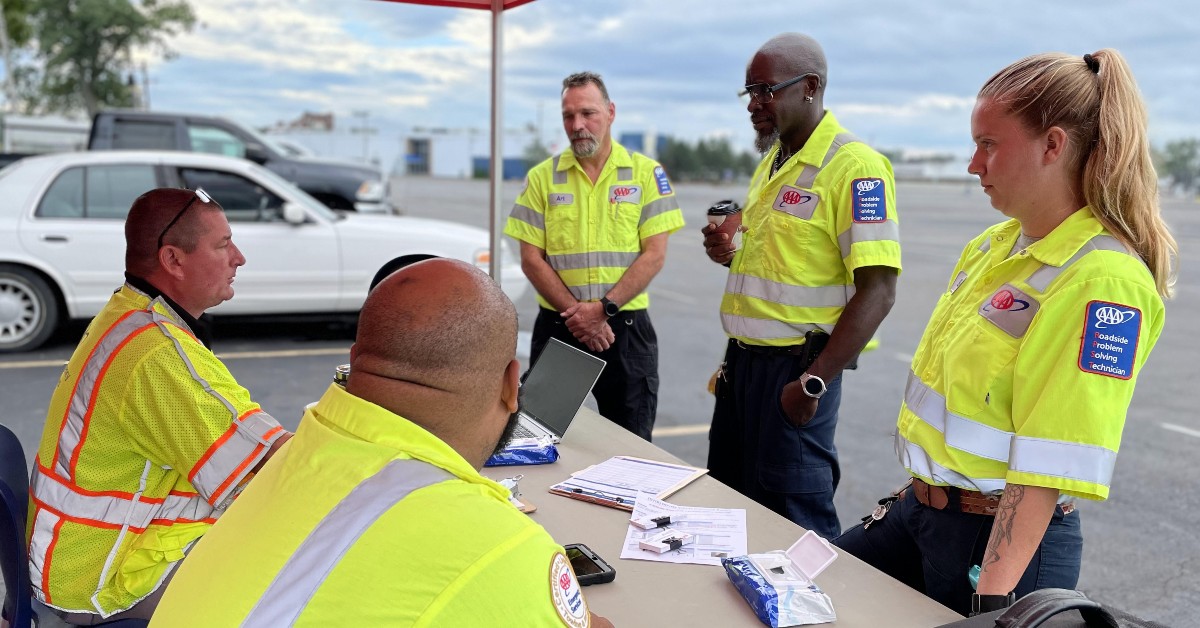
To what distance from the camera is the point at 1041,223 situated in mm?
1769

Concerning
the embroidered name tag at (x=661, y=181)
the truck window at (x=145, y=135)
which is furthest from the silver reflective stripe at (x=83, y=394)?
the truck window at (x=145, y=135)

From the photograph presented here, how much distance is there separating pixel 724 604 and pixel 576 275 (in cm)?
225

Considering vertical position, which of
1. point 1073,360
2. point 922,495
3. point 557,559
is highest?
point 1073,360

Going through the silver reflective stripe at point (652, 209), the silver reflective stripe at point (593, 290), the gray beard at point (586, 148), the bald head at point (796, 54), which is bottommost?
the silver reflective stripe at point (593, 290)

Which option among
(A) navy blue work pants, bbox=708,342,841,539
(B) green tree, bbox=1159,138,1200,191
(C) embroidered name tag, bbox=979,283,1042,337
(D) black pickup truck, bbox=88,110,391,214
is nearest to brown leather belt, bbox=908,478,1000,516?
(C) embroidered name tag, bbox=979,283,1042,337

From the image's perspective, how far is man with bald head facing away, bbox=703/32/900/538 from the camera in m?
2.73

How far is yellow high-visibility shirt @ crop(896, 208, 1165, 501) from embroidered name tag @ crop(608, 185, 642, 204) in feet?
7.04

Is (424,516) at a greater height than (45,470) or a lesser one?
greater

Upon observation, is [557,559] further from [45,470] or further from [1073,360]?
[45,470]

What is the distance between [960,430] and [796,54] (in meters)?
1.45

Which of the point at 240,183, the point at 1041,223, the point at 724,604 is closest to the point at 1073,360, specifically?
the point at 1041,223

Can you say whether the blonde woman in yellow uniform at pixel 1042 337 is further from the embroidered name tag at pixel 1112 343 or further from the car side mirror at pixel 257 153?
the car side mirror at pixel 257 153

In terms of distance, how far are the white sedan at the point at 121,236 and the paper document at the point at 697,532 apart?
4.70 m

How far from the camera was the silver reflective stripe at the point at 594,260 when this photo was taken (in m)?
3.85
